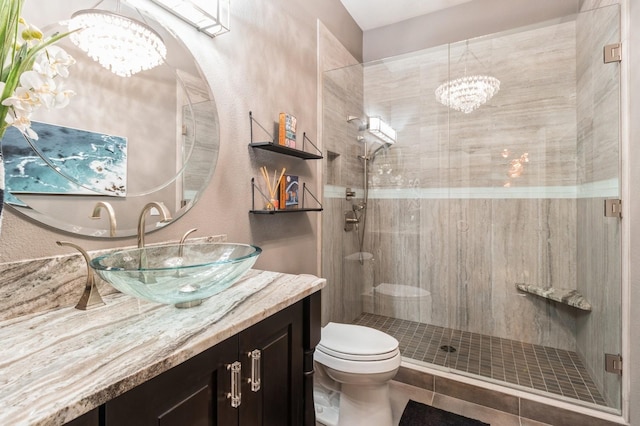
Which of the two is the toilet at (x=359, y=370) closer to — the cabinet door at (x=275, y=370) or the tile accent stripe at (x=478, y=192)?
the cabinet door at (x=275, y=370)

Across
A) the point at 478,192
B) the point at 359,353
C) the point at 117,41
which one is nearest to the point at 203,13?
the point at 117,41

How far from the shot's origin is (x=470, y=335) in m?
2.35

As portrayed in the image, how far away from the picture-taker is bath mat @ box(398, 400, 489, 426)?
1609 mm

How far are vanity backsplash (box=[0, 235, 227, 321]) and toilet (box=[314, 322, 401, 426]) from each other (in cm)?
105

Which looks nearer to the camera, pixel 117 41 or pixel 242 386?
pixel 242 386

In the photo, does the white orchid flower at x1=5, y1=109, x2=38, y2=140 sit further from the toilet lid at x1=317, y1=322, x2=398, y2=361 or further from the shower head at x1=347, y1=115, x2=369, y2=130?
the shower head at x1=347, y1=115, x2=369, y2=130

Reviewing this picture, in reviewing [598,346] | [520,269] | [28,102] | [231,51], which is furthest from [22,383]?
[520,269]

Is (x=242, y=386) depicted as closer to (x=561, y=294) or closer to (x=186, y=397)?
(x=186, y=397)

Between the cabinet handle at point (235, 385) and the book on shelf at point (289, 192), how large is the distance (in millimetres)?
1044

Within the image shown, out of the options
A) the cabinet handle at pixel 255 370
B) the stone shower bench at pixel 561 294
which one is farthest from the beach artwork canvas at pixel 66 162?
the stone shower bench at pixel 561 294

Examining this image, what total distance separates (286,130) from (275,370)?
4.03 feet

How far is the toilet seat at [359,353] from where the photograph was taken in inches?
56.0

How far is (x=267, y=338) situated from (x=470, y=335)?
82.7 inches

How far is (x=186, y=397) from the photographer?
0.62 meters
